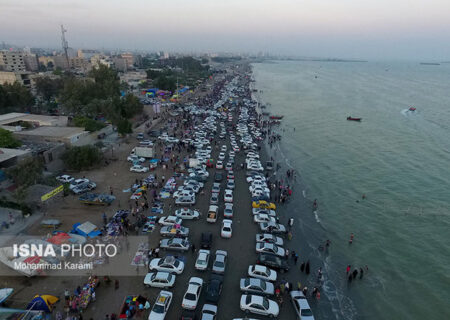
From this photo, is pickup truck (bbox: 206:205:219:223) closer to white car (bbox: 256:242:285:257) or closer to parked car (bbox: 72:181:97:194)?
white car (bbox: 256:242:285:257)

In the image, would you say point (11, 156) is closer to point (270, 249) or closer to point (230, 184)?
point (230, 184)

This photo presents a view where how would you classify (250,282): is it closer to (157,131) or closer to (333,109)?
(157,131)

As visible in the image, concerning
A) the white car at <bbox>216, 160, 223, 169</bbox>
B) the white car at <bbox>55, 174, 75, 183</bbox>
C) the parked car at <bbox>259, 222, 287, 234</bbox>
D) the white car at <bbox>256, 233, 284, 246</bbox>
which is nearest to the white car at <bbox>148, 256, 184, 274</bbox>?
the white car at <bbox>256, 233, 284, 246</bbox>

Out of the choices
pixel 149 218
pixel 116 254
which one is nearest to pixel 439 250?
pixel 149 218

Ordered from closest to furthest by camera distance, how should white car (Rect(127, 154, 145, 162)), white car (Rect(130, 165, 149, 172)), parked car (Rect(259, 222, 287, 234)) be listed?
parked car (Rect(259, 222, 287, 234)) < white car (Rect(130, 165, 149, 172)) < white car (Rect(127, 154, 145, 162))

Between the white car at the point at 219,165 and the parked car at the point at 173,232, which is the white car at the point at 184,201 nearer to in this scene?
the parked car at the point at 173,232

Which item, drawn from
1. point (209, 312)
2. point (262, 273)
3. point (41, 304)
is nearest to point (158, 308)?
point (209, 312)
